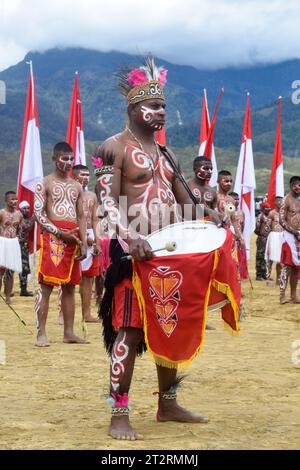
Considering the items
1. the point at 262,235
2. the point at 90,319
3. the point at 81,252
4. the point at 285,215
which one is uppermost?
the point at 285,215

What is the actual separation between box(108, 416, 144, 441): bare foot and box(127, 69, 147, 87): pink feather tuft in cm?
208

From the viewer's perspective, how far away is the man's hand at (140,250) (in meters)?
4.69

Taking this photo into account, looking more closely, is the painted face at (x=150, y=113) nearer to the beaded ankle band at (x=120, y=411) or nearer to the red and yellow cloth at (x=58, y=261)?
the beaded ankle band at (x=120, y=411)

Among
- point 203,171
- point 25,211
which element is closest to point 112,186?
point 203,171

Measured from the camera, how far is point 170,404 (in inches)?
206

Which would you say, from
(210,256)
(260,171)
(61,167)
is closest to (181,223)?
(210,256)

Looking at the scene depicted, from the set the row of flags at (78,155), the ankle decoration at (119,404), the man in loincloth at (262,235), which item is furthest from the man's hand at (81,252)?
the man in loincloth at (262,235)

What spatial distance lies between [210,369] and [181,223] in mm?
2723

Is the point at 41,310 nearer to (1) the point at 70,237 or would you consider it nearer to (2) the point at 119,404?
(1) the point at 70,237

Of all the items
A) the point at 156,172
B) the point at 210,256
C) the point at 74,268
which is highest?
the point at 156,172

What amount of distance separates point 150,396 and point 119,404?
46.8 inches

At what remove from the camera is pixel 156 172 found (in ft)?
17.0
